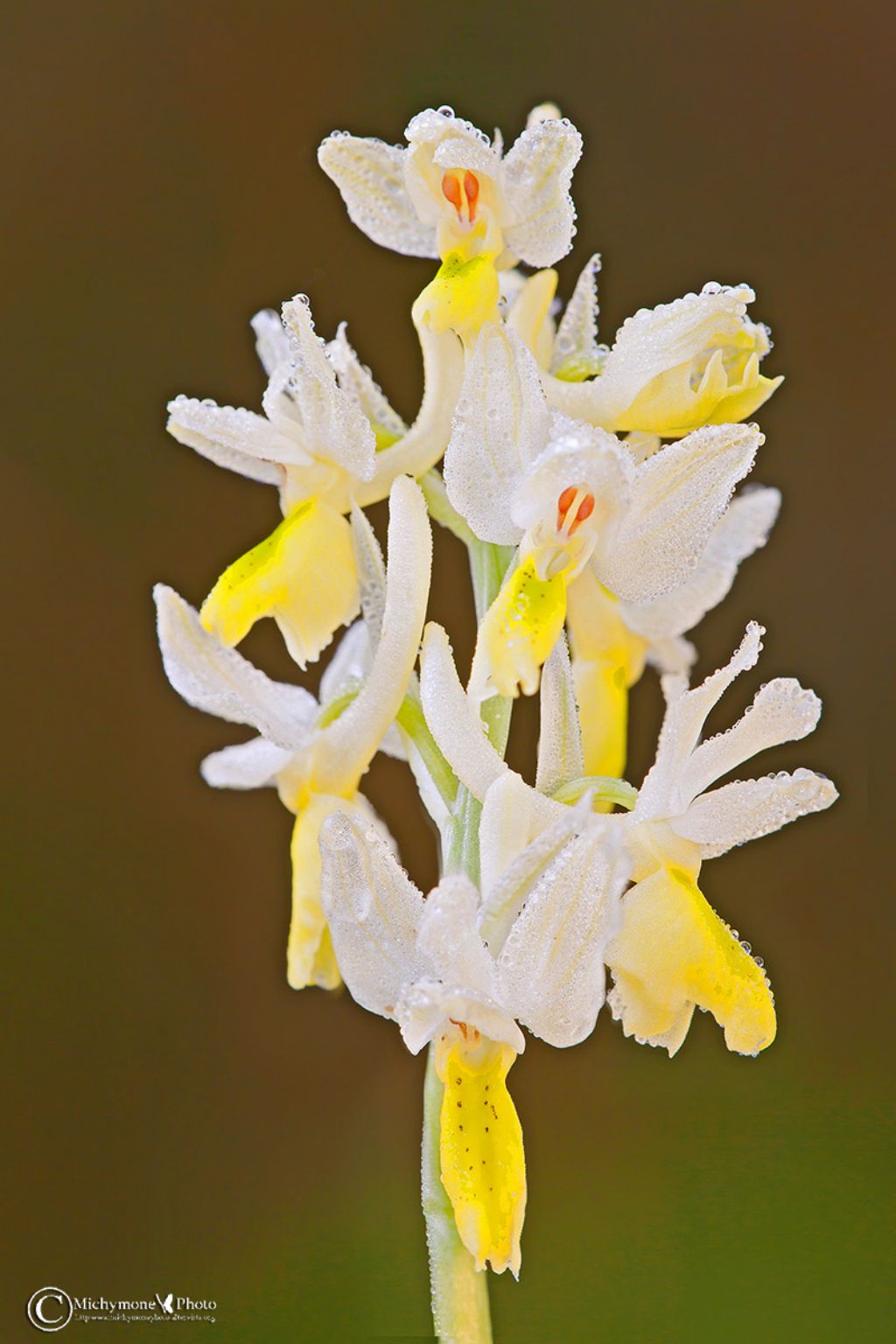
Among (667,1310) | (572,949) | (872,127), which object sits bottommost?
(667,1310)

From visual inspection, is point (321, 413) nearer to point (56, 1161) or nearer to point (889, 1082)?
point (56, 1161)

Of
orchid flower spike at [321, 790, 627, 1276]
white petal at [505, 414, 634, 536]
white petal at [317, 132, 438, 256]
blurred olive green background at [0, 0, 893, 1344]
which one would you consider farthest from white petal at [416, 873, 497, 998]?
blurred olive green background at [0, 0, 893, 1344]

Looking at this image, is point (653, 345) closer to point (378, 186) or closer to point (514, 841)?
point (378, 186)

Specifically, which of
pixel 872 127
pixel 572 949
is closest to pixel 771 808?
pixel 572 949

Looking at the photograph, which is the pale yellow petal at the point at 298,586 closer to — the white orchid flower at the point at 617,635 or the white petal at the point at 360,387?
the white petal at the point at 360,387

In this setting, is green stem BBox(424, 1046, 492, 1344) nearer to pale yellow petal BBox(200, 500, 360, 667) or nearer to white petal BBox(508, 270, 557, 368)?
pale yellow petal BBox(200, 500, 360, 667)

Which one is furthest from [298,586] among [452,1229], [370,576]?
[452,1229]

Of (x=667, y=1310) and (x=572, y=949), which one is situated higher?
(x=572, y=949)
